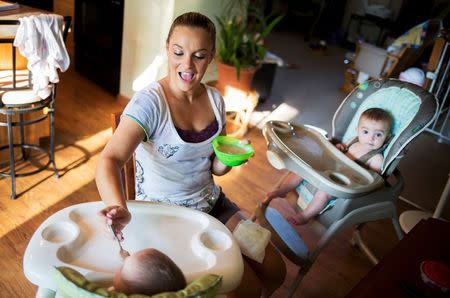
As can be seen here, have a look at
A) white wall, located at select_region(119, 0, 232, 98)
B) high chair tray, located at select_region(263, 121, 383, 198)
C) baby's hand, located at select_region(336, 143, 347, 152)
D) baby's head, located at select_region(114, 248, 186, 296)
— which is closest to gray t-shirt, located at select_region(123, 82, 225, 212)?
high chair tray, located at select_region(263, 121, 383, 198)

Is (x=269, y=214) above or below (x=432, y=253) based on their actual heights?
below

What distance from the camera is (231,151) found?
4.05 ft

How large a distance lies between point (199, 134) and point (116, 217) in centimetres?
46

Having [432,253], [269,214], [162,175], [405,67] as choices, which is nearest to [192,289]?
[162,175]

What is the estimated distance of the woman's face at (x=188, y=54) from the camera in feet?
3.76

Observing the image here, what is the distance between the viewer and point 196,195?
4.25 feet

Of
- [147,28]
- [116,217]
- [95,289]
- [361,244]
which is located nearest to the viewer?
[95,289]

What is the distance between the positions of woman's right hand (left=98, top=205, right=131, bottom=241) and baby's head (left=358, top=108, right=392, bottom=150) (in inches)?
47.8

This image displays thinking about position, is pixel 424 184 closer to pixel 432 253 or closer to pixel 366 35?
pixel 432 253

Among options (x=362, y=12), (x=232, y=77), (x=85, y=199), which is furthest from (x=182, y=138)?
(x=362, y=12)

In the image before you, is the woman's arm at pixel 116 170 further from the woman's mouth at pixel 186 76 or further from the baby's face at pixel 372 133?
the baby's face at pixel 372 133

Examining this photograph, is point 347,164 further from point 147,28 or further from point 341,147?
point 147,28

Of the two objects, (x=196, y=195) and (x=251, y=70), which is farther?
(x=251, y=70)

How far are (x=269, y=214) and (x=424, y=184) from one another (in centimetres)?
167
